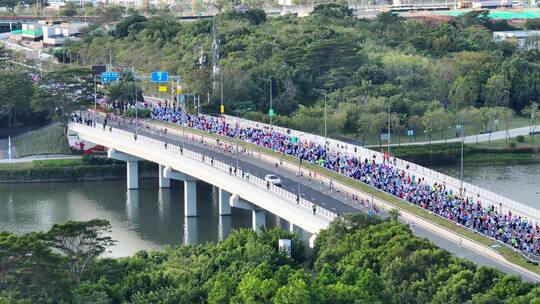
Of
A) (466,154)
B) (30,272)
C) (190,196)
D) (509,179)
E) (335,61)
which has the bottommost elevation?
(509,179)

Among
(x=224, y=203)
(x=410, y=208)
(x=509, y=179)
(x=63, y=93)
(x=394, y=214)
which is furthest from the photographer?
(x=63, y=93)

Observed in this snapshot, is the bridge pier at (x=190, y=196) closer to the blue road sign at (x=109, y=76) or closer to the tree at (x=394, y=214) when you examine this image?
the tree at (x=394, y=214)

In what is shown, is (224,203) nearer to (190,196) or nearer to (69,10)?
(190,196)

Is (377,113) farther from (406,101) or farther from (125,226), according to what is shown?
(125,226)

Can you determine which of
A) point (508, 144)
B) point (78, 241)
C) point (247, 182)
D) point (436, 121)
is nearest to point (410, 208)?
point (247, 182)

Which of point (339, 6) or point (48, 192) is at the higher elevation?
point (339, 6)

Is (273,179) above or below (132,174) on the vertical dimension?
above

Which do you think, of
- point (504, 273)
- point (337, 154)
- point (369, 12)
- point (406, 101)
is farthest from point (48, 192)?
point (369, 12)

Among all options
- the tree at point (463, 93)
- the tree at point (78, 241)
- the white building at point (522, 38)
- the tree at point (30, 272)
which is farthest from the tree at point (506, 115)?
the tree at point (30, 272)
